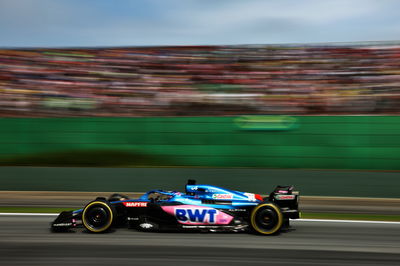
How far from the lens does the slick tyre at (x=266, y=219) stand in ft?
24.5

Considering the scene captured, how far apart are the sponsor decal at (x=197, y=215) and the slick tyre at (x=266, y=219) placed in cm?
41

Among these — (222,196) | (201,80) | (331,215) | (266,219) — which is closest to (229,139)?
(201,80)

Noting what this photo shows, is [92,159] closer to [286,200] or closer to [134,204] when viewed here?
[134,204]

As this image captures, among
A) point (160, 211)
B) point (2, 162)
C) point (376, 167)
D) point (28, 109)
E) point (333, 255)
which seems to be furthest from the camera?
point (28, 109)

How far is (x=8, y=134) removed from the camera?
1460cm

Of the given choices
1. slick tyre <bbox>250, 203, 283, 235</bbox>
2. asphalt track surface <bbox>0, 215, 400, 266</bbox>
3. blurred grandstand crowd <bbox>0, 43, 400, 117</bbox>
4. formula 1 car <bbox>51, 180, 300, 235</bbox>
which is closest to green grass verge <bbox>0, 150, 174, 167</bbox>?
blurred grandstand crowd <bbox>0, 43, 400, 117</bbox>

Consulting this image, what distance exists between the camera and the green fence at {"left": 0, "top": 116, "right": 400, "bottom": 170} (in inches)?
520

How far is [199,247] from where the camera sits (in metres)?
6.75

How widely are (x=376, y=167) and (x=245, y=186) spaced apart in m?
4.01

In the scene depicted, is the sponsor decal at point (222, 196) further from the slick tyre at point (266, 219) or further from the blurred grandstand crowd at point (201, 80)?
the blurred grandstand crowd at point (201, 80)

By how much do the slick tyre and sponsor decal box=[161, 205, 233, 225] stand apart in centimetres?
41

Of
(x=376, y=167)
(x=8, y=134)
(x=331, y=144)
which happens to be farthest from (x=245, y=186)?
(x=8, y=134)

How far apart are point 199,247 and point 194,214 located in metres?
0.81

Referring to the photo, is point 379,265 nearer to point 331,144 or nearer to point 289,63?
point 331,144
